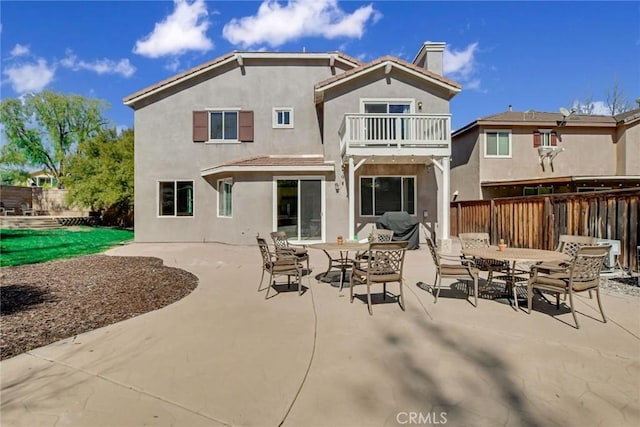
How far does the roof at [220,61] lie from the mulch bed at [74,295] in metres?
7.82

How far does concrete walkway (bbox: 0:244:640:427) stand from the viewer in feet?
8.09

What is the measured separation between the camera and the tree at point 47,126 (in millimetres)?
30516

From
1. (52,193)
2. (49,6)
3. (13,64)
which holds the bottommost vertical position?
(52,193)

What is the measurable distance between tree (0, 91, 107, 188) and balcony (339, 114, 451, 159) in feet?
102

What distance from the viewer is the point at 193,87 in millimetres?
13992

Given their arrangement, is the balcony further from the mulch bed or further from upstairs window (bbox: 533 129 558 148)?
upstairs window (bbox: 533 129 558 148)

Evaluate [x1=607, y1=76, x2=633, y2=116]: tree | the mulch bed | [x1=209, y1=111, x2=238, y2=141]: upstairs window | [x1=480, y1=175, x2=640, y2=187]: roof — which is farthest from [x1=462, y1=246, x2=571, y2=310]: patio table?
[x1=607, y1=76, x2=633, y2=116]: tree

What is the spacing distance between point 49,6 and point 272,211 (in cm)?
891

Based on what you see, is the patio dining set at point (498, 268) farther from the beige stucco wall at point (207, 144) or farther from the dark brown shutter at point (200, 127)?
the dark brown shutter at point (200, 127)

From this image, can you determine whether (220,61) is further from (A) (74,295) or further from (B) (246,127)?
(A) (74,295)

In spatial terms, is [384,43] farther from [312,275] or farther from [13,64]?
[13,64]

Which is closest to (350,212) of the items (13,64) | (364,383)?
(364,383)

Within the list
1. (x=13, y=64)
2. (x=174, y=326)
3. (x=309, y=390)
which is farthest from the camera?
(x=13, y=64)

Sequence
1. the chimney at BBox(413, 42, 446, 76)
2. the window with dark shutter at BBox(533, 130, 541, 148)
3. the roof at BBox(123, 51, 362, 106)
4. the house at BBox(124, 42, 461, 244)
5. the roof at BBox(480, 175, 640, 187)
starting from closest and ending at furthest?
the house at BBox(124, 42, 461, 244) < the roof at BBox(480, 175, 640, 187) < the chimney at BBox(413, 42, 446, 76) < the roof at BBox(123, 51, 362, 106) < the window with dark shutter at BBox(533, 130, 541, 148)
